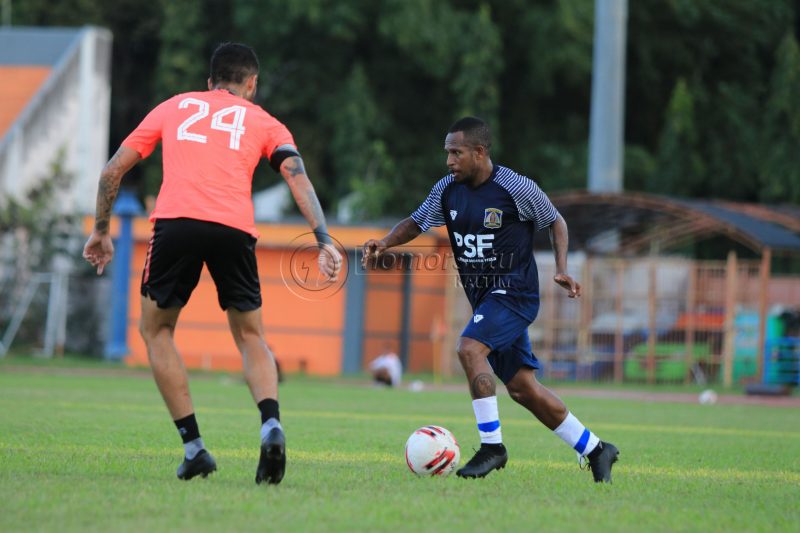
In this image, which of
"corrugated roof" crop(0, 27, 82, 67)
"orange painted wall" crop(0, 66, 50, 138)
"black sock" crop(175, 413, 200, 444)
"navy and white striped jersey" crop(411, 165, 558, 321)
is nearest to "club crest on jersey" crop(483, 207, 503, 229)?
"navy and white striped jersey" crop(411, 165, 558, 321)

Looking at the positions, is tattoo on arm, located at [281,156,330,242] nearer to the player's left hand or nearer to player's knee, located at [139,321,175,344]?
player's knee, located at [139,321,175,344]

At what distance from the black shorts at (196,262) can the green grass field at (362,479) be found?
1073 millimetres

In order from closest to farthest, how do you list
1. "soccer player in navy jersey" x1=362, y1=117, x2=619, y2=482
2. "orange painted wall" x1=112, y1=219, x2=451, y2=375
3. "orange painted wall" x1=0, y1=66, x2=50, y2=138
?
"soccer player in navy jersey" x1=362, y1=117, x2=619, y2=482 < "orange painted wall" x1=112, y1=219, x2=451, y2=375 < "orange painted wall" x1=0, y1=66, x2=50, y2=138

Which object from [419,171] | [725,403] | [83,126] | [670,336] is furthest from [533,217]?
[419,171]

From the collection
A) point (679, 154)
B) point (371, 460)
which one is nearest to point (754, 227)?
point (679, 154)

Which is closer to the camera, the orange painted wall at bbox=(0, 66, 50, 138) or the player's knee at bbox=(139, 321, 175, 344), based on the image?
the player's knee at bbox=(139, 321, 175, 344)

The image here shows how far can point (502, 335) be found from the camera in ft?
28.7

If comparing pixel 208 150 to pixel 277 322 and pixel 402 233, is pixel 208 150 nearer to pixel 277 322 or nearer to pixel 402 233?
pixel 402 233

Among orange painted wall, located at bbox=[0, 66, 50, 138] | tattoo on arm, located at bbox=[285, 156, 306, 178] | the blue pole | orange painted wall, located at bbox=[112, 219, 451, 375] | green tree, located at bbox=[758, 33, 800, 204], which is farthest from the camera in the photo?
green tree, located at bbox=[758, 33, 800, 204]

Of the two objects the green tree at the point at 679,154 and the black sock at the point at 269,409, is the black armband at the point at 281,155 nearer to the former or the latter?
the black sock at the point at 269,409

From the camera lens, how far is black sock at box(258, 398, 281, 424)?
765cm

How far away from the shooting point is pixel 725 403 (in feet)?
77.5

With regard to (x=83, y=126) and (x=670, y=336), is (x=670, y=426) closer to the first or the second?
(x=670, y=336)

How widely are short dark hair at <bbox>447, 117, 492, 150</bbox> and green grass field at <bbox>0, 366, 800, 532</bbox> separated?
221 cm
